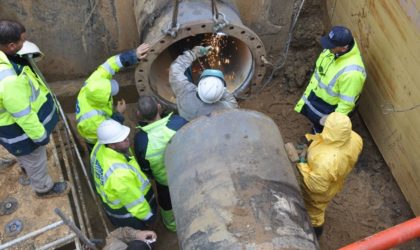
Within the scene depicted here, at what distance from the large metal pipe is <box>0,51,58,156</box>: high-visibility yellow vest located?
4.08 ft

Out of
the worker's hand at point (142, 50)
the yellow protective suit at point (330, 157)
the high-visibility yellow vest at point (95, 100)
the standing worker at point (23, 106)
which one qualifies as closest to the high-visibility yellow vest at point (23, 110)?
the standing worker at point (23, 106)

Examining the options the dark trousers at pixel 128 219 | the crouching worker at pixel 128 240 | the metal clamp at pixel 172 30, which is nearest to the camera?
the crouching worker at pixel 128 240

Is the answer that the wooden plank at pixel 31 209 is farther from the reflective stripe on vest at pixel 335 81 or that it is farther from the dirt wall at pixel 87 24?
the reflective stripe on vest at pixel 335 81

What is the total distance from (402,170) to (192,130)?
3032 mm

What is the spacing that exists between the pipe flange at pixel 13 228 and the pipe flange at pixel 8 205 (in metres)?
0.15

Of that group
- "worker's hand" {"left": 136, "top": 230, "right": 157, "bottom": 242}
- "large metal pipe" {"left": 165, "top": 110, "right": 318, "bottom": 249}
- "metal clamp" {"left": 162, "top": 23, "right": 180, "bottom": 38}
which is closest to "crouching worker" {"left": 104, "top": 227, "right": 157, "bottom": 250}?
"worker's hand" {"left": 136, "top": 230, "right": 157, "bottom": 242}

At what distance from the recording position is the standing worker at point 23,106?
11.4 ft

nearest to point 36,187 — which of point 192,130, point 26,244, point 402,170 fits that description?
point 26,244

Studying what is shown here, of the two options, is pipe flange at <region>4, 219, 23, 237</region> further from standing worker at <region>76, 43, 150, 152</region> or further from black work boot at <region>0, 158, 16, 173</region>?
standing worker at <region>76, 43, 150, 152</region>

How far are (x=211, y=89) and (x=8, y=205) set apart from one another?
8.14 feet

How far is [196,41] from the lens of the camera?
17.9ft

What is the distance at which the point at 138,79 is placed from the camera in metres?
4.72

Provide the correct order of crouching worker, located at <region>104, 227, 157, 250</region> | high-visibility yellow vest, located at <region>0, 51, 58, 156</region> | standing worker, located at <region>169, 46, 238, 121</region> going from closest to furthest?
crouching worker, located at <region>104, 227, 157, 250</region> → high-visibility yellow vest, located at <region>0, 51, 58, 156</region> → standing worker, located at <region>169, 46, 238, 121</region>

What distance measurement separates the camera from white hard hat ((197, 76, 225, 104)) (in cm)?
382
